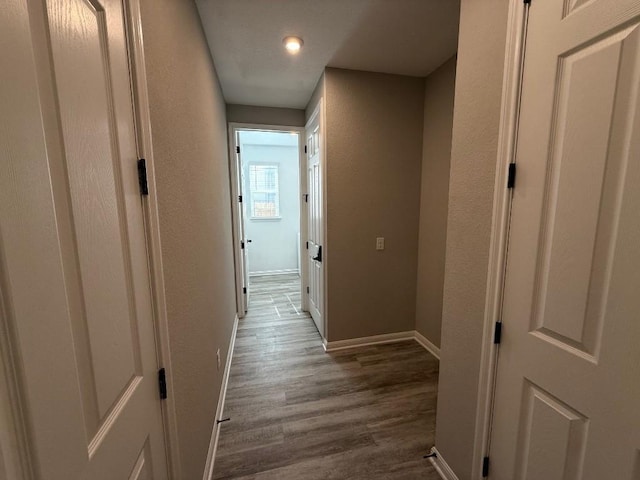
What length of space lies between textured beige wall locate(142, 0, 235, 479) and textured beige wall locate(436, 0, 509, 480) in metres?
1.28

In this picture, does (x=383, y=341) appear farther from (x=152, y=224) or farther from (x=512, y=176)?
(x=152, y=224)

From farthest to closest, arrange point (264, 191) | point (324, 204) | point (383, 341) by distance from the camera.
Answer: point (264, 191)
point (383, 341)
point (324, 204)

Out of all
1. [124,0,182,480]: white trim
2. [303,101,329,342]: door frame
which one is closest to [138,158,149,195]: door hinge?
[124,0,182,480]: white trim

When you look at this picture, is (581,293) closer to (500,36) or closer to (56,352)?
(500,36)

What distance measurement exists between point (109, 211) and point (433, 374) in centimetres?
256

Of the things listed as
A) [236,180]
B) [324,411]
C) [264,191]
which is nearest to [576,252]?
[324,411]

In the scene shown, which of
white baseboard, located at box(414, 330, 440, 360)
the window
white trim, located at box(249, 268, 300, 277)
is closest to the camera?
white baseboard, located at box(414, 330, 440, 360)

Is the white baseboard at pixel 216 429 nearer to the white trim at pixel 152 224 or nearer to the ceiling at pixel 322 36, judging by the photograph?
the white trim at pixel 152 224

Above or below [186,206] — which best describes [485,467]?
below

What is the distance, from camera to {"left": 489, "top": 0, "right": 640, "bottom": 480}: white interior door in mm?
727

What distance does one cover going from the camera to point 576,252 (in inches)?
33.0

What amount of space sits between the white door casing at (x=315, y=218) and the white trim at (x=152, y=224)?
5.99 ft

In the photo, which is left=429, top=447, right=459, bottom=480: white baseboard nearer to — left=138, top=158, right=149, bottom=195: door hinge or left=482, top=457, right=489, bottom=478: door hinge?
left=482, top=457, right=489, bottom=478: door hinge

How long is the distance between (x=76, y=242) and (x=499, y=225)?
52.0 inches
